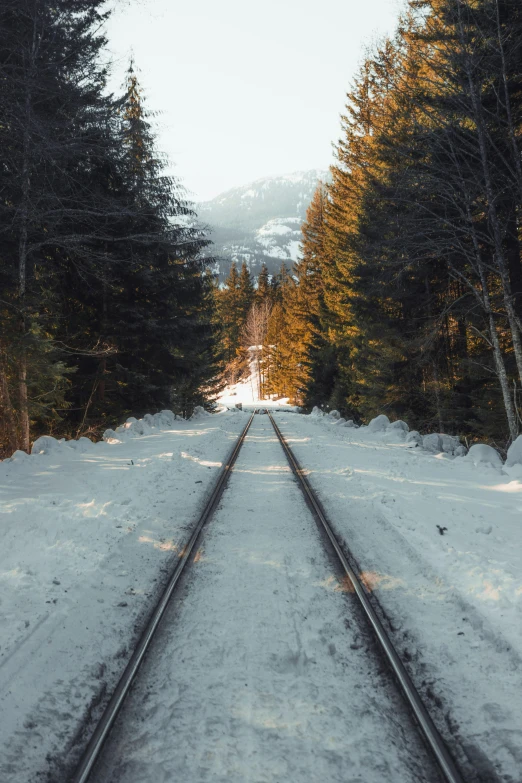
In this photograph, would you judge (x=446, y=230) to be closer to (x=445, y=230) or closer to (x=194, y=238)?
(x=445, y=230)

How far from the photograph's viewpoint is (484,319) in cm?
1180

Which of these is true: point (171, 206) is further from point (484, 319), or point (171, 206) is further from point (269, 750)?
point (269, 750)

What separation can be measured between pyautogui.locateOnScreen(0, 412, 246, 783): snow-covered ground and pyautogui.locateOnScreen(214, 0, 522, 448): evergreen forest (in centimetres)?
862

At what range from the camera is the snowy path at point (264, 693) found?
87.8 inches

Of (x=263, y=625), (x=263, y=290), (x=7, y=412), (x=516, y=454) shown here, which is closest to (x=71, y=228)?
(x=7, y=412)

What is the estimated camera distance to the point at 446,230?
10281mm

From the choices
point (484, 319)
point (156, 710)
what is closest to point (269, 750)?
point (156, 710)

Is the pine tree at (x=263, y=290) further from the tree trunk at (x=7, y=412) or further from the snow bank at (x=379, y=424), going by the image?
the tree trunk at (x=7, y=412)

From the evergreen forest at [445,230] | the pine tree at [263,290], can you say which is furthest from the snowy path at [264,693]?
the pine tree at [263,290]

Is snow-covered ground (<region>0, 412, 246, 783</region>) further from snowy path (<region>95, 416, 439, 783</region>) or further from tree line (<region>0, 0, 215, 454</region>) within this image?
tree line (<region>0, 0, 215, 454</region>)

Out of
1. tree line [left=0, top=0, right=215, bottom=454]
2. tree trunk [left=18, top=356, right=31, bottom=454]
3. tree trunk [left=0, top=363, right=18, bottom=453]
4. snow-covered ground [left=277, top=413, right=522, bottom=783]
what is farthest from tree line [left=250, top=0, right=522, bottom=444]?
tree trunk [left=0, top=363, right=18, bottom=453]

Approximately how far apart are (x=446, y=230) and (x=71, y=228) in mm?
10278

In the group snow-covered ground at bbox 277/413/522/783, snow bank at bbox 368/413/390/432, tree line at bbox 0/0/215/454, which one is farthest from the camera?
snow bank at bbox 368/413/390/432

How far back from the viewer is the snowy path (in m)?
2.23
